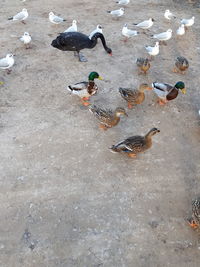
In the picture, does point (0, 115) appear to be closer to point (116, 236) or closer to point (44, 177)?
point (44, 177)

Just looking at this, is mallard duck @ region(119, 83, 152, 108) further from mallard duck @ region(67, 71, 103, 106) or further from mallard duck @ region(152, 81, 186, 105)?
mallard duck @ region(67, 71, 103, 106)

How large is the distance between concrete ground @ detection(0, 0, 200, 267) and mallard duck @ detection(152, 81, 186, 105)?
0.31m

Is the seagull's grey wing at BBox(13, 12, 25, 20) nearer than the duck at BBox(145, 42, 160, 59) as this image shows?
No

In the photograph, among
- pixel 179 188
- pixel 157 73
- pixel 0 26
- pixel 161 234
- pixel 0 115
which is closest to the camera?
pixel 161 234

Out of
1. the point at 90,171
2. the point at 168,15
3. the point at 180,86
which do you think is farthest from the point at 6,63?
the point at 168,15

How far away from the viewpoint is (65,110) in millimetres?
7785

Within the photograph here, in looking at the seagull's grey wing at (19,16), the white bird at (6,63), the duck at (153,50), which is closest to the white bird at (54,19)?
the seagull's grey wing at (19,16)

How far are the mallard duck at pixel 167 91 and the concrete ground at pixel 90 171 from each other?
1.01 feet

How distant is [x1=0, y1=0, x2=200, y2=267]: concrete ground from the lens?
5.04 meters

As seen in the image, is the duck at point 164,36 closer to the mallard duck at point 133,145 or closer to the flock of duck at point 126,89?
the flock of duck at point 126,89

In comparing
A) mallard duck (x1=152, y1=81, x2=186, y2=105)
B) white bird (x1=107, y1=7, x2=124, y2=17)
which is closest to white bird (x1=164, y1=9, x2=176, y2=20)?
white bird (x1=107, y1=7, x2=124, y2=17)

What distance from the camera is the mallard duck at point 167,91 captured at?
25.4 ft

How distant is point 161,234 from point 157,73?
18.3ft

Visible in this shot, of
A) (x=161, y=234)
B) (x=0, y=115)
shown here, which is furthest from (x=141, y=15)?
(x=161, y=234)
